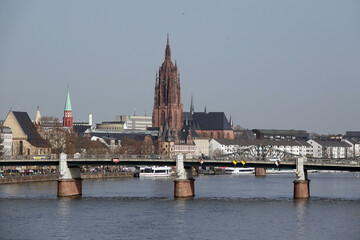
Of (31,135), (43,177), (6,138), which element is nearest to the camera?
(43,177)

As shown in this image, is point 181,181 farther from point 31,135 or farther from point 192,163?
point 31,135

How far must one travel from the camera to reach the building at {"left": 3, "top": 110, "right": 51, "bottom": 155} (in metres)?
194

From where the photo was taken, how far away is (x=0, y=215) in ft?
304

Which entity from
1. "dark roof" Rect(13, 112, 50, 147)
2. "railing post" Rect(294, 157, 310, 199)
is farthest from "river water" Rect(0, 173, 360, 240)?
"dark roof" Rect(13, 112, 50, 147)

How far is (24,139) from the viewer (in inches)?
7731

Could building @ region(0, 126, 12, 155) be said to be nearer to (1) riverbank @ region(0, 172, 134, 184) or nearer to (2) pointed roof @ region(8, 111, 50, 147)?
(2) pointed roof @ region(8, 111, 50, 147)

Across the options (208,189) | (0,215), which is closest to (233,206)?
(0,215)

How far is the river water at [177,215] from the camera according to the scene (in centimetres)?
8038

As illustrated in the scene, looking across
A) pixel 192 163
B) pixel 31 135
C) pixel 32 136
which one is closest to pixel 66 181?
pixel 192 163

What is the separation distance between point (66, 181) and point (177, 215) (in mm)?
26376

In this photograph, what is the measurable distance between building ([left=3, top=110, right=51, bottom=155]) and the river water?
67464mm

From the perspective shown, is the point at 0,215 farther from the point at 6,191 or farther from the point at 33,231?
the point at 6,191

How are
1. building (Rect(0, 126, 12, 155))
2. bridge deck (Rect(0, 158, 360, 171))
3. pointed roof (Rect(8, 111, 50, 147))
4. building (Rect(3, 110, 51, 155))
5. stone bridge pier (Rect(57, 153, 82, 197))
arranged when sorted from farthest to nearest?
pointed roof (Rect(8, 111, 50, 147)), building (Rect(3, 110, 51, 155)), building (Rect(0, 126, 12, 155)), stone bridge pier (Rect(57, 153, 82, 197)), bridge deck (Rect(0, 158, 360, 171))

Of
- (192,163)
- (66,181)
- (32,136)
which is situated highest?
(32,136)
